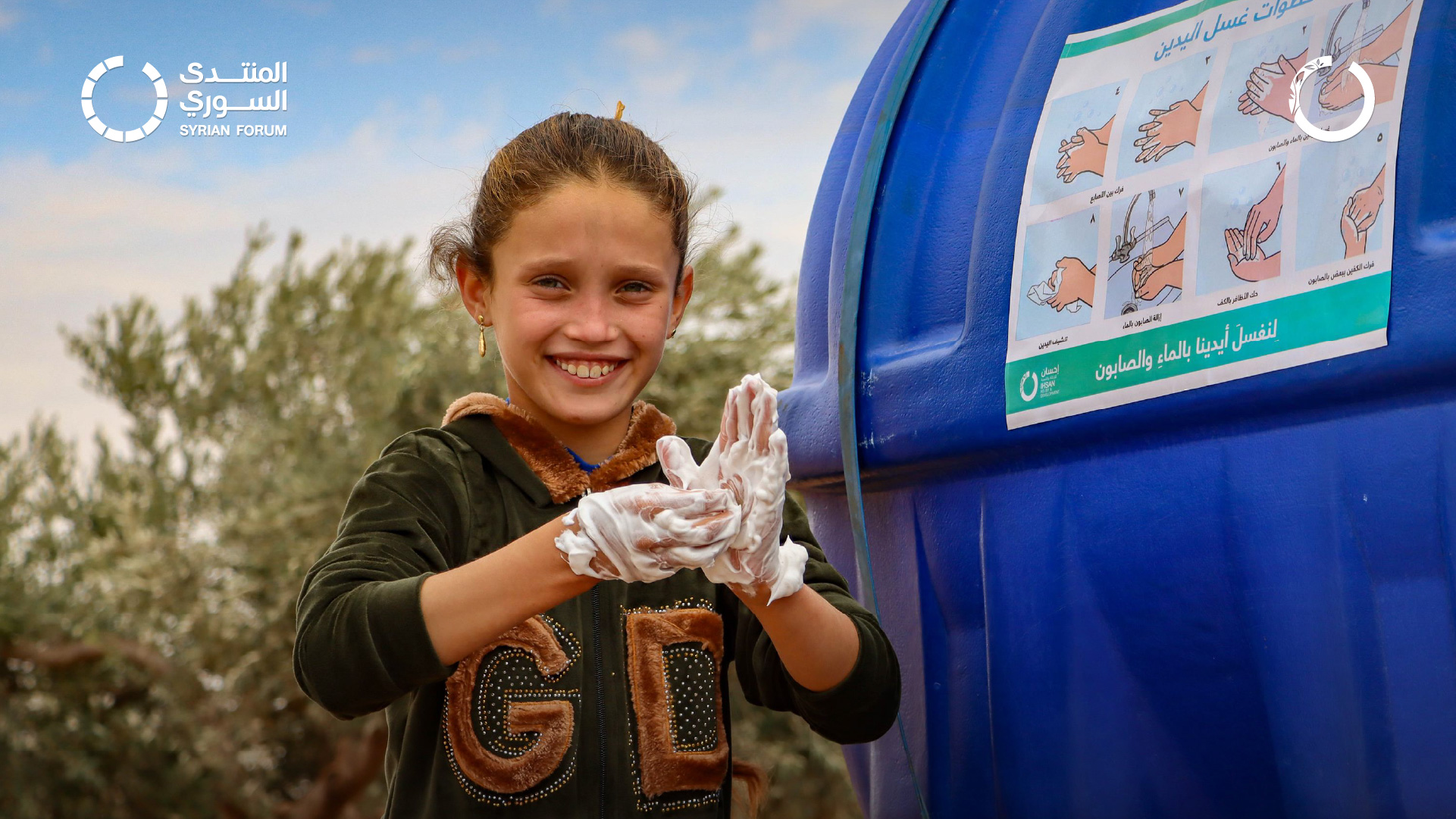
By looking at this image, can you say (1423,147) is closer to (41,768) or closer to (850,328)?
(850,328)

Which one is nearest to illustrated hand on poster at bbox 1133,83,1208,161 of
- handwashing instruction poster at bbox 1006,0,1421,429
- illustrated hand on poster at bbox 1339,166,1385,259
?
handwashing instruction poster at bbox 1006,0,1421,429

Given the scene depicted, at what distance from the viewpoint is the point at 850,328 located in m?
1.80

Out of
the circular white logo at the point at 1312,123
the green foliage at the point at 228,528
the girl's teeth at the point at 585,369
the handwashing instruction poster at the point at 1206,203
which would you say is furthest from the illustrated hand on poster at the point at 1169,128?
the green foliage at the point at 228,528

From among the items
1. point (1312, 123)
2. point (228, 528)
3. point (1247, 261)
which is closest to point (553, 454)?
point (1247, 261)

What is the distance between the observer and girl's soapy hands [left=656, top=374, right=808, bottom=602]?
127cm

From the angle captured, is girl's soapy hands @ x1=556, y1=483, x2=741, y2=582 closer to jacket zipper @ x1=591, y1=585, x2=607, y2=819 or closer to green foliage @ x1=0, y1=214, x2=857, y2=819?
jacket zipper @ x1=591, y1=585, x2=607, y2=819

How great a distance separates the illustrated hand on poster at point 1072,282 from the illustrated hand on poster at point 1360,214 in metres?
0.28

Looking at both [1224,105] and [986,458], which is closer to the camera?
[1224,105]

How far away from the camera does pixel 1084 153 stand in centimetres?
157

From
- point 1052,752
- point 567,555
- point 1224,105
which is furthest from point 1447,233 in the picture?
point 567,555

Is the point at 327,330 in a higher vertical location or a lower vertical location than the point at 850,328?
higher

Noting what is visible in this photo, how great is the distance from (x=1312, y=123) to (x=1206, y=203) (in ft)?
0.43

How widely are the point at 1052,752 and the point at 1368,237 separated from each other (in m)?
0.69

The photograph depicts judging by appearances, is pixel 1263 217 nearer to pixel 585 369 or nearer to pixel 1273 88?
pixel 1273 88
